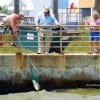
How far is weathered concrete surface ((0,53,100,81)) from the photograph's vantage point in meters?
15.3

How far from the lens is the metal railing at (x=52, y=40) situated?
1554 centimetres

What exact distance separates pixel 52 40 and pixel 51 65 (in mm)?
818

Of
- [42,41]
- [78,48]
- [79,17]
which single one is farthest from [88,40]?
[79,17]

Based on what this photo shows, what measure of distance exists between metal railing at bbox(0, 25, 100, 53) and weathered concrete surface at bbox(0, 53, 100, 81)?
0.37m

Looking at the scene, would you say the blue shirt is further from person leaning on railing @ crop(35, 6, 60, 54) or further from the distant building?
the distant building

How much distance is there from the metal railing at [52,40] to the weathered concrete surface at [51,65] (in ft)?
1.23

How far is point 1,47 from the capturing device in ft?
52.2

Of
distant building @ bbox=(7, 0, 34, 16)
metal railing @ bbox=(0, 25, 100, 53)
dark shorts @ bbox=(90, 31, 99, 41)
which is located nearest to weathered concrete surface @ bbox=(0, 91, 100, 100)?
metal railing @ bbox=(0, 25, 100, 53)

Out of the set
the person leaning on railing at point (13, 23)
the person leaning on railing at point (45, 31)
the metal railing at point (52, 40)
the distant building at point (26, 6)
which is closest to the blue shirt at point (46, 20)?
the person leaning on railing at point (45, 31)

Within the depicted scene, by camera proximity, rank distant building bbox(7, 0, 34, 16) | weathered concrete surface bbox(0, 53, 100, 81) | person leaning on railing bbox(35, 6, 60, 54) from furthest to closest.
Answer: distant building bbox(7, 0, 34, 16) → person leaning on railing bbox(35, 6, 60, 54) → weathered concrete surface bbox(0, 53, 100, 81)

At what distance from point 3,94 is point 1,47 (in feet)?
5.09

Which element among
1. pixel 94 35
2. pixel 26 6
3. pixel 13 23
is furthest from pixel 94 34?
pixel 26 6

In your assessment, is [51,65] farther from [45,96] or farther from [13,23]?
[13,23]

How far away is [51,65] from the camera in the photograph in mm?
15359
